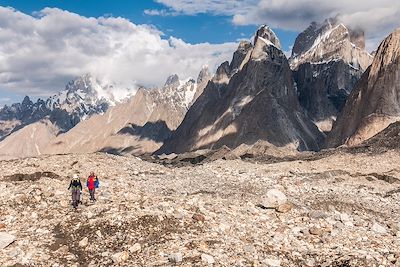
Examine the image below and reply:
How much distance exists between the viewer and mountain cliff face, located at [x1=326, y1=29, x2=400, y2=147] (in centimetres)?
14962

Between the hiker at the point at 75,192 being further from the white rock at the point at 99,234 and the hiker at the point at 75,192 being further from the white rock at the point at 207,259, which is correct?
the white rock at the point at 207,259

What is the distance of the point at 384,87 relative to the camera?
161375 millimetres

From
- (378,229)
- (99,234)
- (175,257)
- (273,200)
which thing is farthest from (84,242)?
(378,229)

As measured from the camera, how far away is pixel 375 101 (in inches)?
6358

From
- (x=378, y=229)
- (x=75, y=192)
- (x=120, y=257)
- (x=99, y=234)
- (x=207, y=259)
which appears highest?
(x=75, y=192)

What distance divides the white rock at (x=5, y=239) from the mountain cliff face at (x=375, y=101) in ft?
454

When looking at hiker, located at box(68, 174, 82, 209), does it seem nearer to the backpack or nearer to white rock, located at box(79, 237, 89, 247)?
the backpack

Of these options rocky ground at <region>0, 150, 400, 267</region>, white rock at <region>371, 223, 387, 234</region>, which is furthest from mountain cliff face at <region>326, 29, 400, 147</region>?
white rock at <region>371, 223, 387, 234</region>

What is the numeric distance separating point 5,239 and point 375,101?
521 ft

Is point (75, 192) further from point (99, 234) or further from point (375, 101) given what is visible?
point (375, 101)

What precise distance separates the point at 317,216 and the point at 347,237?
2.94 meters

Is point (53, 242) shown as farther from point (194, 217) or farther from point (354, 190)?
point (354, 190)

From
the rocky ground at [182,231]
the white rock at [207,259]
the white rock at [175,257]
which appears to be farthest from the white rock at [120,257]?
the white rock at [207,259]

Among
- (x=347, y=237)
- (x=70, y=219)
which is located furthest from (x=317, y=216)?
(x=70, y=219)
